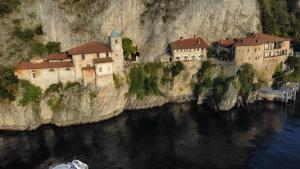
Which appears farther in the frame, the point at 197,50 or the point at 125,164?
the point at 197,50

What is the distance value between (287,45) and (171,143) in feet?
168

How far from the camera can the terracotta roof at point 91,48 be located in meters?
77.9

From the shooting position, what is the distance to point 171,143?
2596 inches

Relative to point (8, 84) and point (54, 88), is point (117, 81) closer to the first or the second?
point (54, 88)

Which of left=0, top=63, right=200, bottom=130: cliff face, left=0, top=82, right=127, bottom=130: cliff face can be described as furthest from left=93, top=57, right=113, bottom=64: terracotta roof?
left=0, top=82, right=127, bottom=130: cliff face

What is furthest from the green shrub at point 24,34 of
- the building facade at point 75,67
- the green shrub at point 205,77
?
the green shrub at point 205,77

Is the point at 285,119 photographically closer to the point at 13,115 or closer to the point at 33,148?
the point at 33,148

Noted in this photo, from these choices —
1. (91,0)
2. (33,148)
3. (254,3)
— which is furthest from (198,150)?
(254,3)

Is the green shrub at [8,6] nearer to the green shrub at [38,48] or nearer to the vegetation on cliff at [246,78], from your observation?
the green shrub at [38,48]

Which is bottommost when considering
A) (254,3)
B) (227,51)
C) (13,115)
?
(13,115)

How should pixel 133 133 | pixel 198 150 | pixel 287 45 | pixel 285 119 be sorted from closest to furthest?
pixel 198 150
pixel 133 133
pixel 285 119
pixel 287 45

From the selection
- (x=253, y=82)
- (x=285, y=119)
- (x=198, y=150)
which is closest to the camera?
(x=198, y=150)

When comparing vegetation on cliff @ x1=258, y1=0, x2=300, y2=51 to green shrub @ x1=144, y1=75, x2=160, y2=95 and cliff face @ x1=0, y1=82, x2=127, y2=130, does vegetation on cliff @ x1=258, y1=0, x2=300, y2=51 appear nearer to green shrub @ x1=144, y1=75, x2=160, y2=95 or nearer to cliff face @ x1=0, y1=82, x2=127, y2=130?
green shrub @ x1=144, y1=75, x2=160, y2=95

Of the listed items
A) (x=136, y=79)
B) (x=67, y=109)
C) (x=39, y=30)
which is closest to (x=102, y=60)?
(x=136, y=79)
